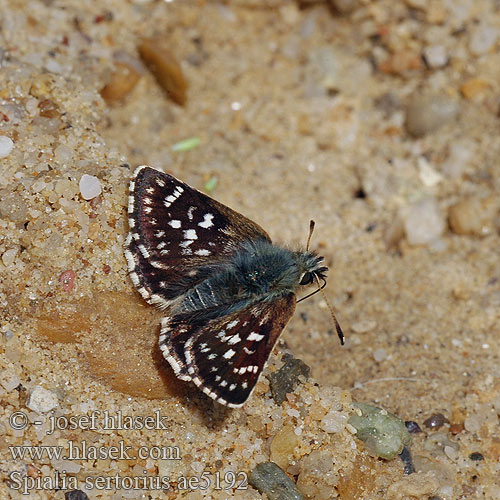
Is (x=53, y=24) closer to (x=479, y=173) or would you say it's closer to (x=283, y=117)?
(x=283, y=117)

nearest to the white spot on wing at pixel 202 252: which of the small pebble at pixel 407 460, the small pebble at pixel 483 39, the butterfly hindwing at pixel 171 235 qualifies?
the butterfly hindwing at pixel 171 235

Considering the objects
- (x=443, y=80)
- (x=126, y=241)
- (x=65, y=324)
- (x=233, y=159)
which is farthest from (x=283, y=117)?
(x=65, y=324)

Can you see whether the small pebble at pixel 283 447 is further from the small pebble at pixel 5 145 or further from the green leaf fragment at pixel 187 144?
the green leaf fragment at pixel 187 144

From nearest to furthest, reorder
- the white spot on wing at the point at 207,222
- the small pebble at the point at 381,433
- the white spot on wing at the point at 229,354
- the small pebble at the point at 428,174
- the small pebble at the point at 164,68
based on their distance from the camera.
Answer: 1. the white spot on wing at the point at 229,354
2. the small pebble at the point at 381,433
3. the white spot on wing at the point at 207,222
4. the small pebble at the point at 164,68
5. the small pebble at the point at 428,174

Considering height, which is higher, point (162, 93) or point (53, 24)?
point (53, 24)

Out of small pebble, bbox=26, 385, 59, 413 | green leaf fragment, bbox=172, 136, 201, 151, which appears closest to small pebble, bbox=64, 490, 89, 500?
small pebble, bbox=26, 385, 59, 413

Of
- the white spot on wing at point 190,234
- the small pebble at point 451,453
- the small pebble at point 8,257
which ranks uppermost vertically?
the white spot on wing at point 190,234
